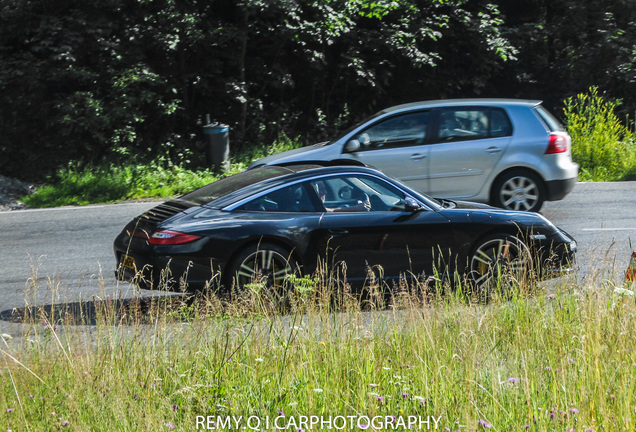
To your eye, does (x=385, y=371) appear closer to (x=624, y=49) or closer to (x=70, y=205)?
(x=70, y=205)

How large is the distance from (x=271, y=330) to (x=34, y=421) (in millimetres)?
1592

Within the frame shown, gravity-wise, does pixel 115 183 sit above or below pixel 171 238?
above

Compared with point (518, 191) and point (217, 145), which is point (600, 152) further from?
point (217, 145)

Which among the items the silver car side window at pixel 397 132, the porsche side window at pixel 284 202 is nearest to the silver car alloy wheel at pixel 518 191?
the silver car side window at pixel 397 132

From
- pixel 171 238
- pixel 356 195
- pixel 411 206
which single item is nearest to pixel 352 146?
pixel 356 195

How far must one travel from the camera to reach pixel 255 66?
2066 centimetres

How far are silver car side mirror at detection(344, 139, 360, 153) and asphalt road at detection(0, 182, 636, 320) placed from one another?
300 cm

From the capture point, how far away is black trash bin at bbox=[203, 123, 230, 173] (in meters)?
18.2

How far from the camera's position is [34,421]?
468cm

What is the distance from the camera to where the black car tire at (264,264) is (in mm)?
7883

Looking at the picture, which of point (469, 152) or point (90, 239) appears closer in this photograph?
point (90, 239)

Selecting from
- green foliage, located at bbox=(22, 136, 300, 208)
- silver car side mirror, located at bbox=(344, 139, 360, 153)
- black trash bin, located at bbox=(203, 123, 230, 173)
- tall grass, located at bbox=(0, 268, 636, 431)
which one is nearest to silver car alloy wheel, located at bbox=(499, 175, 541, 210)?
silver car side mirror, located at bbox=(344, 139, 360, 153)

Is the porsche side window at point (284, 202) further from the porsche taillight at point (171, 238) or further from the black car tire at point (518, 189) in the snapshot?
Answer: the black car tire at point (518, 189)

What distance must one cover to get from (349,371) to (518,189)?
787 cm
